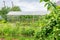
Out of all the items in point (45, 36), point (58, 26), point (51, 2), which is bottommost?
point (45, 36)

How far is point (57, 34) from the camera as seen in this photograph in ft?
8.63

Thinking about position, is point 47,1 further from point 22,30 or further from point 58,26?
point 22,30

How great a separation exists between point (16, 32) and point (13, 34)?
303 millimetres

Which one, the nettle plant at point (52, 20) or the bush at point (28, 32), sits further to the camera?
the bush at point (28, 32)

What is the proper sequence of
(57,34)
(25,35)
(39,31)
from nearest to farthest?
(57,34), (39,31), (25,35)

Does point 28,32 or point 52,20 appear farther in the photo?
point 28,32

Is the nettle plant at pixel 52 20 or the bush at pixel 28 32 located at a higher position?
the nettle plant at pixel 52 20

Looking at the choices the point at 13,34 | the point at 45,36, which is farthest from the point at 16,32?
the point at 45,36

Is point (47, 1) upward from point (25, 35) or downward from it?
upward

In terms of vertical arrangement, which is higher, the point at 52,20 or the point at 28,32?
the point at 52,20

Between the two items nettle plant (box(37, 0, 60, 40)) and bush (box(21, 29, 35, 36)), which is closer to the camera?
nettle plant (box(37, 0, 60, 40))

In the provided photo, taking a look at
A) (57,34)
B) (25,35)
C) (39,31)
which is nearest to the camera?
(57,34)

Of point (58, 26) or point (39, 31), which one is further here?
point (39, 31)

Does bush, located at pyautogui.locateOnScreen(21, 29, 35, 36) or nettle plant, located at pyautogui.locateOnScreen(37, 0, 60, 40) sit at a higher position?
nettle plant, located at pyautogui.locateOnScreen(37, 0, 60, 40)
